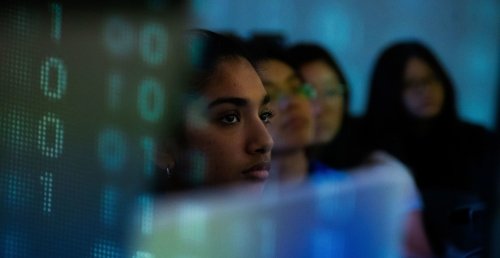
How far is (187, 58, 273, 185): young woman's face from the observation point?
145cm

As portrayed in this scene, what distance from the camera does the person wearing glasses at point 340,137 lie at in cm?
139

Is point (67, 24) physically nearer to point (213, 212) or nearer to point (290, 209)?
point (213, 212)

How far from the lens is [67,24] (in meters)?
1.74

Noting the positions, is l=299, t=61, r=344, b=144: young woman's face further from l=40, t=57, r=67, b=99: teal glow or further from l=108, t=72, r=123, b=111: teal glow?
l=40, t=57, r=67, b=99: teal glow

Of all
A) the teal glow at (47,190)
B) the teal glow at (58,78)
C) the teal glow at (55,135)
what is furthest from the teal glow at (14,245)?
the teal glow at (58,78)

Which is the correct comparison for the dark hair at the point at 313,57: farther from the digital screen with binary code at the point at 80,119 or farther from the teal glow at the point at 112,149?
the teal glow at the point at 112,149

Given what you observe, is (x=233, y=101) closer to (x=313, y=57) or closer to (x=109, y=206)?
(x=313, y=57)

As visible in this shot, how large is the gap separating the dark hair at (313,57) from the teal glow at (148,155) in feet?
1.16

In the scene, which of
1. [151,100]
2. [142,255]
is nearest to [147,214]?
[142,255]

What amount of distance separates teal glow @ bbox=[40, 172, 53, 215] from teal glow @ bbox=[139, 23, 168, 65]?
373mm

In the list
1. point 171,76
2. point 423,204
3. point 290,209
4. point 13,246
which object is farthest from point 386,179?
point 13,246

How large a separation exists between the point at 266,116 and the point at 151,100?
28 centimetres

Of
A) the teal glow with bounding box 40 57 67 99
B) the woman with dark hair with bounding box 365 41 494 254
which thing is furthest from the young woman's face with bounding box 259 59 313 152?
the teal glow with bounding box 40 57 67 99

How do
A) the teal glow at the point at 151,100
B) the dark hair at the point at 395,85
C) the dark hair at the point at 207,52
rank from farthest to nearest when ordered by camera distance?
the teal glow at the point at 151,100
the dark hair at the point at 207,52
the dark hair at the point at 395,85
